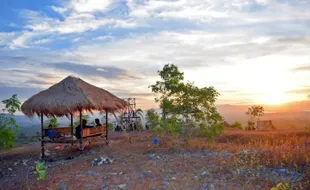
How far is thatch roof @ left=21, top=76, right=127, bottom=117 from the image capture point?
11727 mm

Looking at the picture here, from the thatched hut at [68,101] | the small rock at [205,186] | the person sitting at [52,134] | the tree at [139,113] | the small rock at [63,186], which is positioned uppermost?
the thatched hut at [68,101]

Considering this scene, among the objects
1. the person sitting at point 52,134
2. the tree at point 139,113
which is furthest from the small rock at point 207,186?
the tree at point 139,113

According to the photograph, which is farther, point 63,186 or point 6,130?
point 6,130

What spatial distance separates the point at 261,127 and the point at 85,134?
1835 centimetres

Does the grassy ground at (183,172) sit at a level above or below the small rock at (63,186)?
above

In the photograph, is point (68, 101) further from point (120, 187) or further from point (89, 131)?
point (120, 187)

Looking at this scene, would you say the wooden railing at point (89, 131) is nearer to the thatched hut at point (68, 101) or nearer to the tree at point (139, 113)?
the thatched hut at point (68, 101)

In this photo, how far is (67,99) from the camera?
11.8m

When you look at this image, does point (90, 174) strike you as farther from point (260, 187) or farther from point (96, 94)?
point (96, 94)

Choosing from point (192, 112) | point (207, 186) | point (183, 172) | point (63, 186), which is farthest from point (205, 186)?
point (192, 112)

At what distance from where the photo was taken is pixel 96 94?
507 inches

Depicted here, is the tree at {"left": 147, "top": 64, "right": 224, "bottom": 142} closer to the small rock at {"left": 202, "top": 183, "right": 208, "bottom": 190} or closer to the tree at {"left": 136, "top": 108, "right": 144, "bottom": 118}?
the small rock at {"left": 202, "top": 183, "right": 208, "bottom": 190}

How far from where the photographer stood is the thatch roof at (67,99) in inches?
462

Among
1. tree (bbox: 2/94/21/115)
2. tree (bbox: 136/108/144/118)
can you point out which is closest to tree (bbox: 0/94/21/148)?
tree (bbox: 2/94/21/115)
